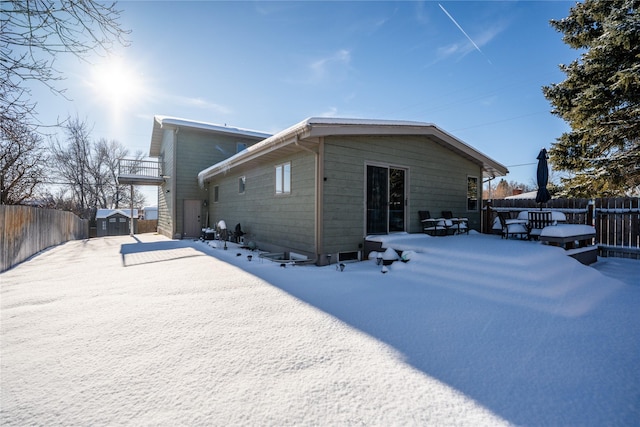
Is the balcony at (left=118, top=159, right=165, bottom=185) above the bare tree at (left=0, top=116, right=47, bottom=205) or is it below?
above

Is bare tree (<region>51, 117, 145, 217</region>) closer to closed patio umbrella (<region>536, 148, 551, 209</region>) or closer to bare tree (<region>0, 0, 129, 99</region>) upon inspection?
bare tree (<region>0, 0, 129, 99</region>)

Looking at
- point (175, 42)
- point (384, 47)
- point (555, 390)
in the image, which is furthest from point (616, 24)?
point (175, 42)

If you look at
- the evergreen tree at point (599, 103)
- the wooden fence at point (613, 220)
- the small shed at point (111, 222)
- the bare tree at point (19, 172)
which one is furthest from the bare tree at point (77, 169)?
the wooden fence at point (613, 220)

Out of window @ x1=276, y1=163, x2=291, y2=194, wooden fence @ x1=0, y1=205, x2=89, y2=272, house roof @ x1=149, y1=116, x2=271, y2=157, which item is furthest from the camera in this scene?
house roof @ x1=149, y1=116, x2=271, y2=157

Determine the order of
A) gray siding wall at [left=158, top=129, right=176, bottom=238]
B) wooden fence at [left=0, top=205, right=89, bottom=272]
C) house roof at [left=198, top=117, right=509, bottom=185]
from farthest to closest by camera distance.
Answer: gray siding wall at [left=158, top=129, right=176, bottom=238] < wooden fence at [left=0, top=205, right=89, bottom=272] < house roof at [left=198, top=117, right=509, bottom=185]

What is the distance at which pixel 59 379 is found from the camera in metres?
1.95

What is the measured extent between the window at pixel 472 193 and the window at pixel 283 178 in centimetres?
634

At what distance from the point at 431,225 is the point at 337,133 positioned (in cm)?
407

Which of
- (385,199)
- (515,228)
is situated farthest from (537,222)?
(385,199)

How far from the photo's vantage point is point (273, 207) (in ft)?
26.9

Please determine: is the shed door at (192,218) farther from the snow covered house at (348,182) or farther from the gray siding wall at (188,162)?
the snow covered house at (348,182)

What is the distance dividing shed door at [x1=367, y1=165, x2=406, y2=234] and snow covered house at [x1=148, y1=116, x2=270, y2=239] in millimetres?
9127

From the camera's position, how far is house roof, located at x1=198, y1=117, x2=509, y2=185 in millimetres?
5645

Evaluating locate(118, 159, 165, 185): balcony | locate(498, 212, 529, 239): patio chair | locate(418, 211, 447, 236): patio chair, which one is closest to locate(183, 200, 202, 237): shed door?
locate(118, 159, 165, 185): balcony
